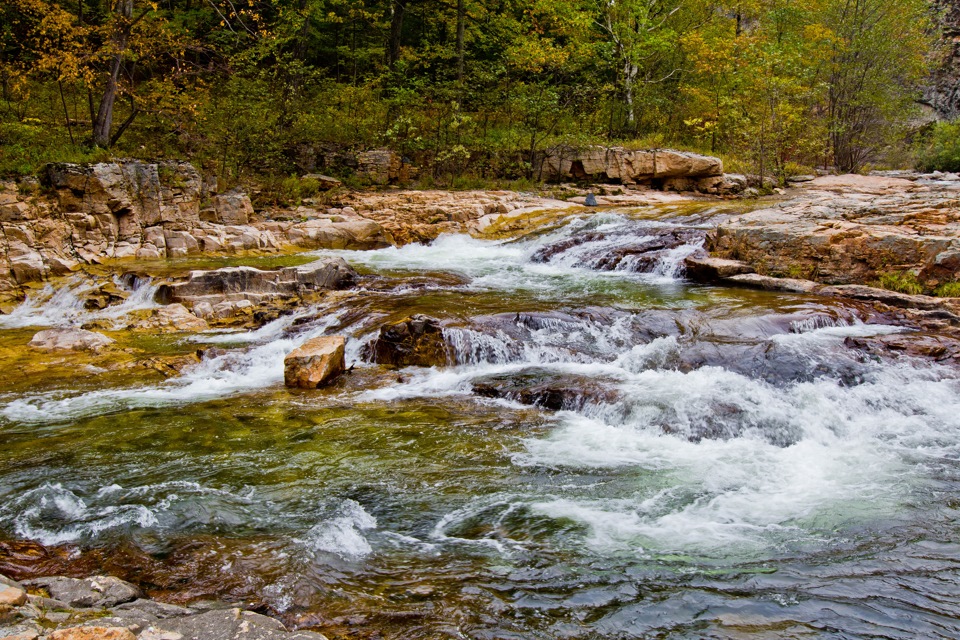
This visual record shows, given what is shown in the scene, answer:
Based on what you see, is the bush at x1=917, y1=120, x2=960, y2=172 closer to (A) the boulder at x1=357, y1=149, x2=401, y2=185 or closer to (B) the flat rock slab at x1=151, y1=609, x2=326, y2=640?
(A) the boulder at x1=357, y1=149, x2=401, y2=185

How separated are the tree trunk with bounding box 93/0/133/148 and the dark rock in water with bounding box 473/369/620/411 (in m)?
12.8

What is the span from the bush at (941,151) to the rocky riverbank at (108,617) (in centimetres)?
2939

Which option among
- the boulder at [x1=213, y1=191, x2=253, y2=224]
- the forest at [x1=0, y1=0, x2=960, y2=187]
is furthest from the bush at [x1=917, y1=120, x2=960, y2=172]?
the boulder at [x1=213, y1=191, x2=253, y2=224]

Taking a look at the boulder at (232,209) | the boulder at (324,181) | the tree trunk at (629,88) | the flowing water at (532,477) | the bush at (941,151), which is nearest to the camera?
the flowing water at (532,477)

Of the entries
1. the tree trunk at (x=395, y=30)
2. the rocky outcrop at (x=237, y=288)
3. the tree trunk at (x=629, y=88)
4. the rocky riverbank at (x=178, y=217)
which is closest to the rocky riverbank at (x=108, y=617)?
the rocky outcrop at (x=237, y=288)

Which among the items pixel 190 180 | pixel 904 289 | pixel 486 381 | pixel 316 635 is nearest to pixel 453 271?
pixel 486 381

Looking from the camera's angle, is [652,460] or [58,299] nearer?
[652,460]

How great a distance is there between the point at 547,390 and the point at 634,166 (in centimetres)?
1598

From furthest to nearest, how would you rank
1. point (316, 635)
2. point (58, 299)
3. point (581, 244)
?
point (581, 244) → point (58, 299) → point (316, 635)

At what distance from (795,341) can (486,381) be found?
3897mm

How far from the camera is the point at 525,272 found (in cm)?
1312

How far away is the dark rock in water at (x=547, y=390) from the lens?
660 centimetres

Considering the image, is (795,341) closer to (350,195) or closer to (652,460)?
(652,460)

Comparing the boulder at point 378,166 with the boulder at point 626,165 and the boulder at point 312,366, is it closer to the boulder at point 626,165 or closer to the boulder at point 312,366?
the boulder at point 626,165
